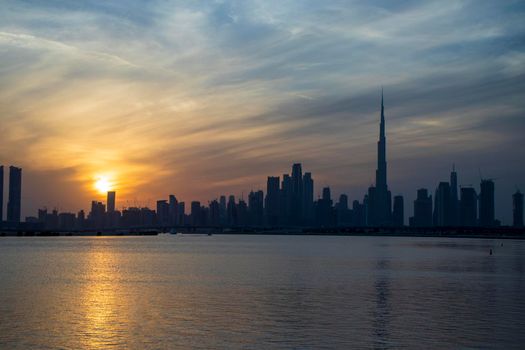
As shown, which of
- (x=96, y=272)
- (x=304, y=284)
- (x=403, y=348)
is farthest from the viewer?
(x=96, y=272)

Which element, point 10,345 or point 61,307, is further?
point 61,307

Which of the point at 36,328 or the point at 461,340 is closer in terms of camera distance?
the point at 461,340

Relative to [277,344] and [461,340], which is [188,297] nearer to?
[277,344]

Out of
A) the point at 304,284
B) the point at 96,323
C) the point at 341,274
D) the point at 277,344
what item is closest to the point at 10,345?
the point at 96,323

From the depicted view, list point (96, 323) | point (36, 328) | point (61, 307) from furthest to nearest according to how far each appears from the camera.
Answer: point (61, 307), point (96, 323), point (36, 328)

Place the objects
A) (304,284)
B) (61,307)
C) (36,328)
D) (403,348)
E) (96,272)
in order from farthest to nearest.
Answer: (96,272) → (304,284) → (61,307) → (36,328) → (403,348)

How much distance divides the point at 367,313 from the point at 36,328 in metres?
23.3

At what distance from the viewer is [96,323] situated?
4406cm

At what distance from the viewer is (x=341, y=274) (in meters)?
86.3

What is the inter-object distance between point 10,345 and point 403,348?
2153cm

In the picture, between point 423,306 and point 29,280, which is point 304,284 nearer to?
point 423,306

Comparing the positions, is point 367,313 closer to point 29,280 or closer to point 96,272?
point 29,280

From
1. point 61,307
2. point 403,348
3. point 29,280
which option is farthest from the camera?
point 29,280

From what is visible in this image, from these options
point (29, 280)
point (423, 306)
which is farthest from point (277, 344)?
point (29, 280)
